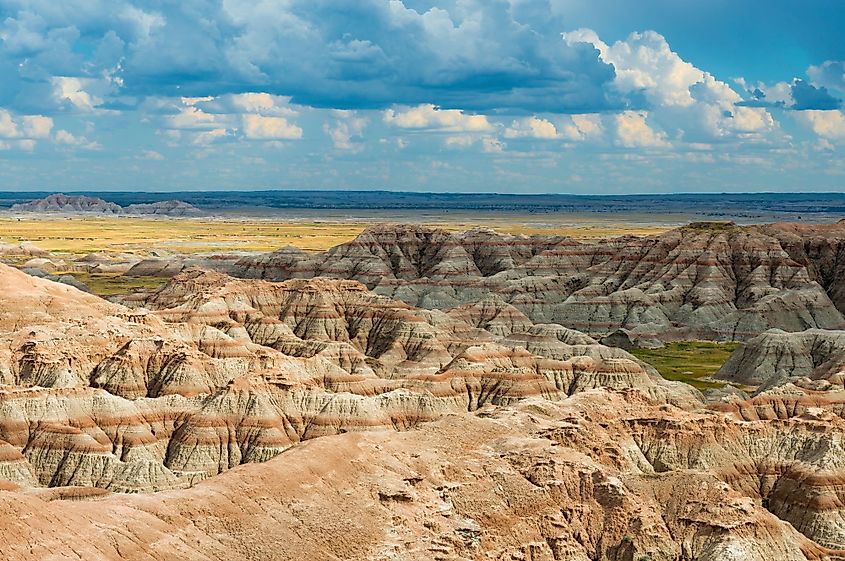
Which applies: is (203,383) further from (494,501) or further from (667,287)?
(667,287)

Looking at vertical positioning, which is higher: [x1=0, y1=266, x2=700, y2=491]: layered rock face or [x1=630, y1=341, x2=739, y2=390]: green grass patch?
[x1=0, y1=266, x2=700, y2=491]: layered rock face

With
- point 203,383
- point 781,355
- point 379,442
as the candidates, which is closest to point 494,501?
point 379,442

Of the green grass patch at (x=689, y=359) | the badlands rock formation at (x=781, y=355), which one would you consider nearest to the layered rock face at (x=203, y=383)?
the badlands rock formation at (x=781, y=355)

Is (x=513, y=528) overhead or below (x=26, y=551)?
below

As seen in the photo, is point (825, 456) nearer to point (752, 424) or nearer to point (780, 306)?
point (752, 424)

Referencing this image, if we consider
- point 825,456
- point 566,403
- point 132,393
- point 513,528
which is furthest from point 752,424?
point 132,393

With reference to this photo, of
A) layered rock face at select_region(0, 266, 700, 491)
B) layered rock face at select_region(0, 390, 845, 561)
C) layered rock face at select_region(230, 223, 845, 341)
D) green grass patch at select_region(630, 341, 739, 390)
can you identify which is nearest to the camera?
layered rock face at select_region(0, 390, 845, 561)

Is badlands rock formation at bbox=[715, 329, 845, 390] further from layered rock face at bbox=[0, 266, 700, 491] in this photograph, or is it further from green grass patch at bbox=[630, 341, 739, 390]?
layered rock face at bbox=[0, 266, 700, 491]

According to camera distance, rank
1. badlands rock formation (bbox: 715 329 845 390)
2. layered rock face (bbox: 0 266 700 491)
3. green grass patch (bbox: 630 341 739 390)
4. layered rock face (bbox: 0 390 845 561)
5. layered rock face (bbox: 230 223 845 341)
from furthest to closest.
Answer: layered rock face (bbox: 230 223 845 341)
green grass patch (bbox: 630 341 739 390)
badlands rock formation (bbox: 715 329 845 390)
layered rock face (bbox: 0 266 700 491)
layered rock face (bbox: 0 390 845 561)

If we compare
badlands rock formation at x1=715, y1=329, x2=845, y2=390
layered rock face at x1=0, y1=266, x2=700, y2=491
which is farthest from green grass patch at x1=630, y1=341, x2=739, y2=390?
layered rock face at x1=0, y1=266, x2=700, y2=491
